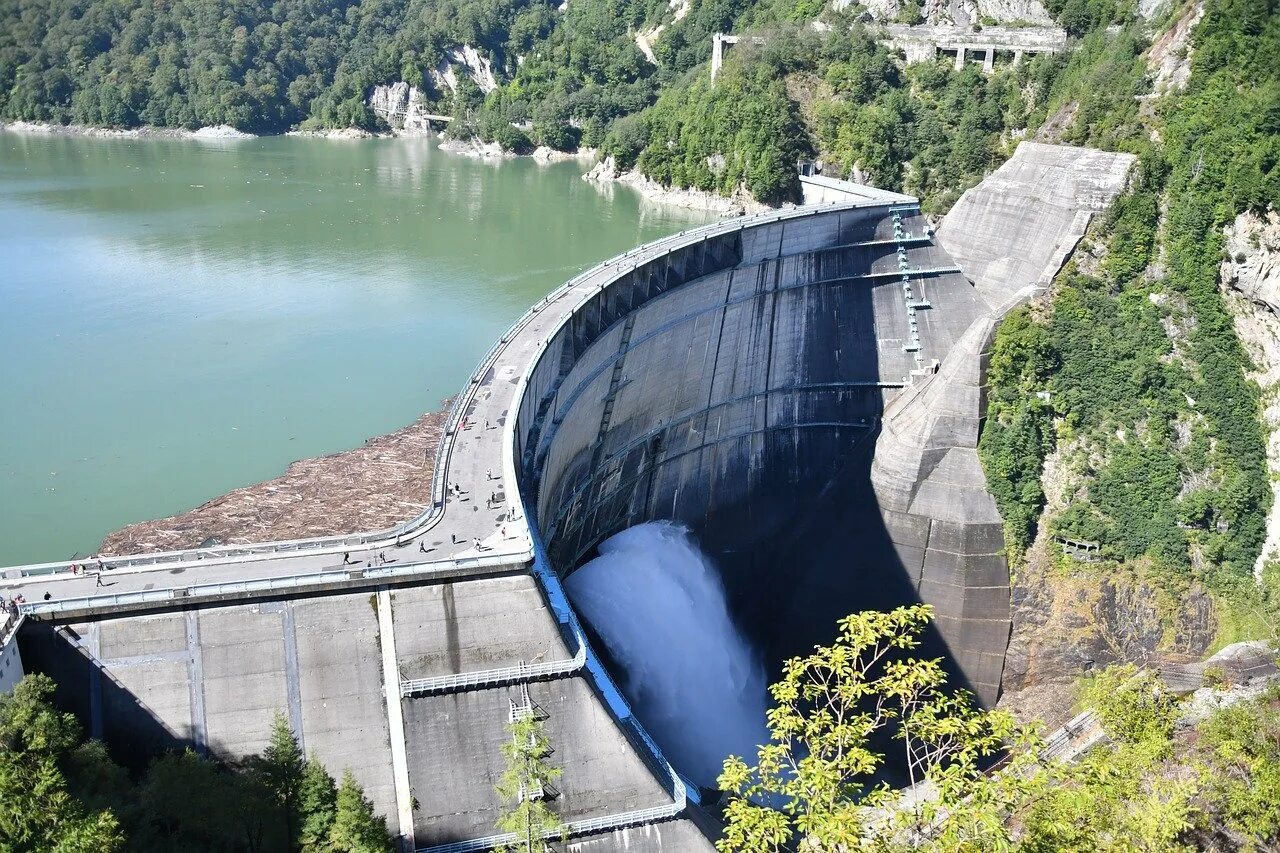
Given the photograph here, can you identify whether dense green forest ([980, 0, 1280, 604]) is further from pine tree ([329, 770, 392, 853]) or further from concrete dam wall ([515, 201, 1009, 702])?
pine tree ([329, 770, 392, 853])

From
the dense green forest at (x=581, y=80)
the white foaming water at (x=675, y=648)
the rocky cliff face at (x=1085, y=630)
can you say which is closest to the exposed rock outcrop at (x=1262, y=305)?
the rocky cliff face at (x=1085, y=630)

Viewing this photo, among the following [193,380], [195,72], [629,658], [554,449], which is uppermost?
[195,72]

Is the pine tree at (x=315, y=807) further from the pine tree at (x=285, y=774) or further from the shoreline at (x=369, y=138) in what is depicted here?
the shoreline at (x=369, y=138)

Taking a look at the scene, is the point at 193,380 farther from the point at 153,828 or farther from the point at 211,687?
the point at 153,828

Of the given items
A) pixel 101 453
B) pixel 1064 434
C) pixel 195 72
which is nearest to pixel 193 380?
pixel 101 453

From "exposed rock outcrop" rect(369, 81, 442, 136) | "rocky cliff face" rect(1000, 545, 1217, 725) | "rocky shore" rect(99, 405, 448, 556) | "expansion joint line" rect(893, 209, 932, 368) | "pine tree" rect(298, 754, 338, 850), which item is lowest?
"rocky cliff face" rect(1000, 545, 1217, 725)

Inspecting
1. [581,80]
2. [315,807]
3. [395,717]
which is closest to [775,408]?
[395,717]

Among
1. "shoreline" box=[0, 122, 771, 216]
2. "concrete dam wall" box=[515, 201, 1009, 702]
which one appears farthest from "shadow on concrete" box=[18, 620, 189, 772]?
"shoreline" box=[0, 122, 771, 216]

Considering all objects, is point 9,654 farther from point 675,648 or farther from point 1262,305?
point 1262,305
